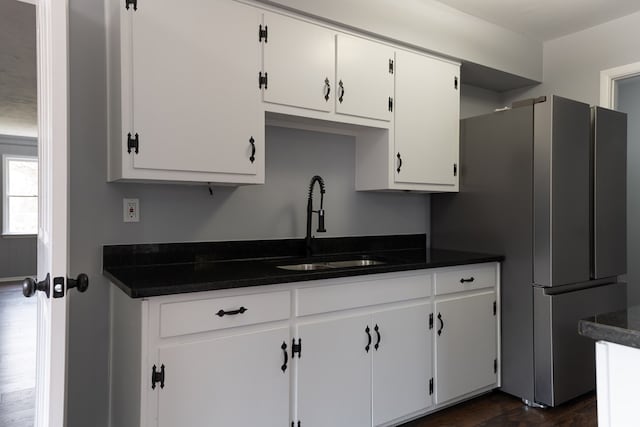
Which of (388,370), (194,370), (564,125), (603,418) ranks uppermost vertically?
(564,125)

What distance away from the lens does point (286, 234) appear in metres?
2.59

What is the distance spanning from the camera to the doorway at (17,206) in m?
2.73

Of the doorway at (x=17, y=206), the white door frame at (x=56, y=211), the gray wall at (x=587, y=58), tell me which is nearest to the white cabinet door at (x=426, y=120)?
the gray wall at (x=587, y=58)

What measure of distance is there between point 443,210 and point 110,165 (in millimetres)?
2201

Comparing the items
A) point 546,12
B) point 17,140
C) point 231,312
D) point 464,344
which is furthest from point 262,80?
point 17,140

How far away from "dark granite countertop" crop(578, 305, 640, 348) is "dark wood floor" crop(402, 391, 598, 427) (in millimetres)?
1539

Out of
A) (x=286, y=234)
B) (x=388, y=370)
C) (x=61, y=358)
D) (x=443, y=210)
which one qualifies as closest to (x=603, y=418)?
(x=388, y=370)

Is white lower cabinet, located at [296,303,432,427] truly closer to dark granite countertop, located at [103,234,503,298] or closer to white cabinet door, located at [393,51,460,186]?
dark granite countertop, located at [103,234,503,298]

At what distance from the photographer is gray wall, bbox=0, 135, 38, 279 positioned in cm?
740

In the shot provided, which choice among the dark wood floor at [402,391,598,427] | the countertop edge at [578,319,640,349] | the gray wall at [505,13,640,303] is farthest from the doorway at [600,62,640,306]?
the countertop edge at [578,319,640,349]

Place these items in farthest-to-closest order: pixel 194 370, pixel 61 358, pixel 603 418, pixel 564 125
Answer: pixel 564 125
pixel 194 370
pixel 61 358
pixel 603 418

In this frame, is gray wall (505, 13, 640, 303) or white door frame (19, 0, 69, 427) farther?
gray wall (505, 13, 640, 303)

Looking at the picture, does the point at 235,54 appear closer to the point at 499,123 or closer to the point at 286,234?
the point at 286,234

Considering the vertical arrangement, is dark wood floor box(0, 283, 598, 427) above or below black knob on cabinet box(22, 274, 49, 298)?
below
